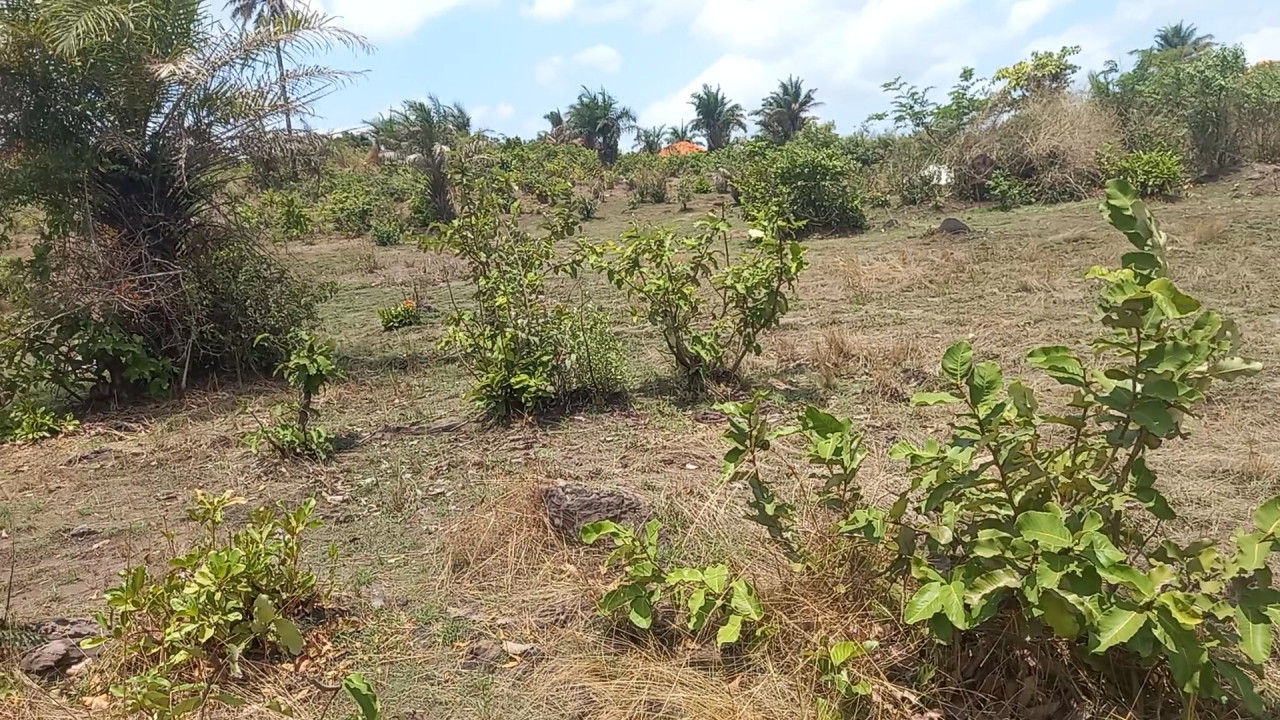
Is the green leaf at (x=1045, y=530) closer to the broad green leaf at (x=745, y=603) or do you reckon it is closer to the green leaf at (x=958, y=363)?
the green leaf at (x=958, y=363)

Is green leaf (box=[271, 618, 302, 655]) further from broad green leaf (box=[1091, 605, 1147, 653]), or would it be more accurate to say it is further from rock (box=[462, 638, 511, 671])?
broad green leaf (box=[1091, 605, 1147, 653])

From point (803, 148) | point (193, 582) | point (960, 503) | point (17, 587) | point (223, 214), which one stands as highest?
point (803, 148)

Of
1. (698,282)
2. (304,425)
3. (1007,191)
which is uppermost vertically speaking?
(1007,191)

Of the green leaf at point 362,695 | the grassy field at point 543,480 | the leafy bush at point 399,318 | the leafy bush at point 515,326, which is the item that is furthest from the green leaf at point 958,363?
the leafy bush at point 399,318

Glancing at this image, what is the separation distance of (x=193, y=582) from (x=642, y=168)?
793 inches

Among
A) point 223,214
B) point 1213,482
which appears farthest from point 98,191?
point 1213,482

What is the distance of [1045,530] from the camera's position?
1804 millimetres

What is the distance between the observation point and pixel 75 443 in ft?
17.3

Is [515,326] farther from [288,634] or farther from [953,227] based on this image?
[953,227]

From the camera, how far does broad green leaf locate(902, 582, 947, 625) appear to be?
1.89 meters

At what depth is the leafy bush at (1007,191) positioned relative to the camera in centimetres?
1355

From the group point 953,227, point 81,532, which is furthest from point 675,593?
point 953,227

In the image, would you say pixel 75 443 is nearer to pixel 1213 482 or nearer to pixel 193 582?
pixel 193 582

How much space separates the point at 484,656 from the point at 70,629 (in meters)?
1.34
